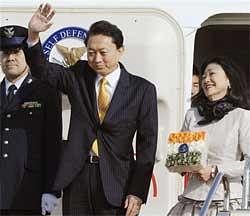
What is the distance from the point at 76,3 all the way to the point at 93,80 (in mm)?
598

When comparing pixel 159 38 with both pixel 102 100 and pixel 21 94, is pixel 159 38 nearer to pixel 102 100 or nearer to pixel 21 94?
pixel 102 100

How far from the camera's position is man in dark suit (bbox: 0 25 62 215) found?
15.9 feet

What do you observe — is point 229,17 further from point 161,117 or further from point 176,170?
point 176,170

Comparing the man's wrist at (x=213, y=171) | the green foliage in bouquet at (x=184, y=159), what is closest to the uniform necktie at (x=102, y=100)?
the green foliage in bouquet at (x=184, y=159)

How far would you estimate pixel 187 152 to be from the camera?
4227mm

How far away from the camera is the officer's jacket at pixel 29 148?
4852 millimetres

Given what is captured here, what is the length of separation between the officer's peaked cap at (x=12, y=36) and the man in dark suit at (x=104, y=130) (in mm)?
318

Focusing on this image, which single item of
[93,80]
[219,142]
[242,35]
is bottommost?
[219,142]

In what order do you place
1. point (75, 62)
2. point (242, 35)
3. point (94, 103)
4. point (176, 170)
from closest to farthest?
point (176, 170) → point (94, 103) → point (75, 62) → point (242, 35)

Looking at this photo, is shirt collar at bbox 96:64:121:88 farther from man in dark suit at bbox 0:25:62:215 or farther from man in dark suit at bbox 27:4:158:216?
man in dark suit at bbox 0:25:62:215

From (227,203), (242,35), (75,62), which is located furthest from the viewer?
(242,35)

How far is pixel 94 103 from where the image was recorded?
15.1 ft

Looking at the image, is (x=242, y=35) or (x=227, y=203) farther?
(x=242, y=35)

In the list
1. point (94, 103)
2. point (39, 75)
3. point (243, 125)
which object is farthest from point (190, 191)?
point (39, 75)
